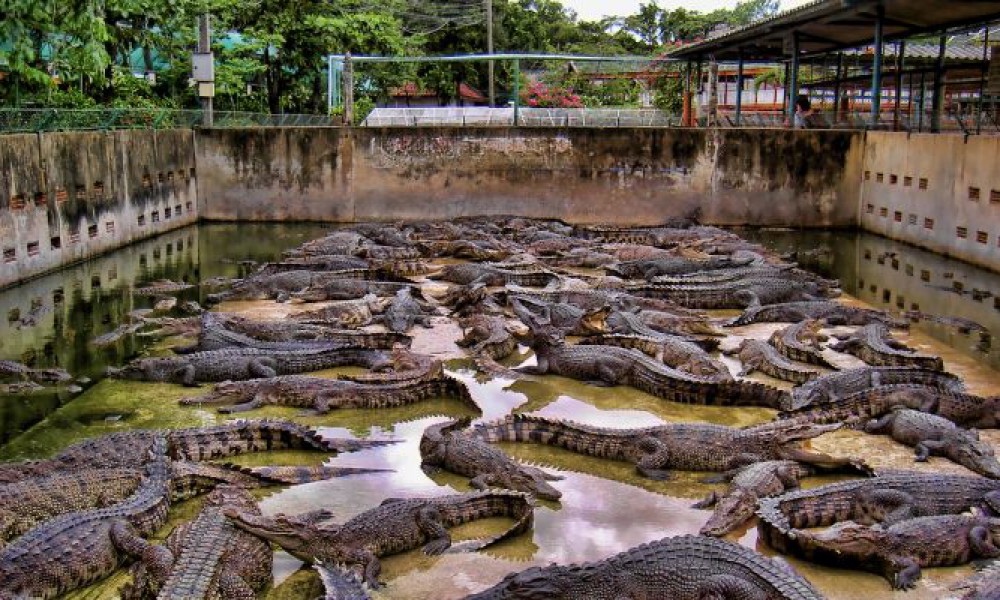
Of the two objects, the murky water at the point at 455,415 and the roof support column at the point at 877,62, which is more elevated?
the roof support column at the point at 877,62

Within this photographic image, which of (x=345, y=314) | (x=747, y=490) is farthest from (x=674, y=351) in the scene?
(x=345, y=314)

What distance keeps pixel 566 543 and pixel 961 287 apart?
1042 cm

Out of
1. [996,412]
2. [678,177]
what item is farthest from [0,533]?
[678,177]

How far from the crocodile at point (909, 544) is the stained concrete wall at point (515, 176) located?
16.7m

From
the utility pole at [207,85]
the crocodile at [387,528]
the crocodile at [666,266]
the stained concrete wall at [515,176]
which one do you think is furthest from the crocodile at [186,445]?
the utility pole at [207,85]

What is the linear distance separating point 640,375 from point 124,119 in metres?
13.3

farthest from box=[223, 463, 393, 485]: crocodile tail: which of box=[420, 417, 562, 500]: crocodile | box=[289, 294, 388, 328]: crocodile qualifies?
box=[289, 294, 388, 328]: crocodile

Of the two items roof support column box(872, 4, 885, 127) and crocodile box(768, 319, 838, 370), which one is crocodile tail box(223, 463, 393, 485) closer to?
crocodile box(768, 319, 838, 370)

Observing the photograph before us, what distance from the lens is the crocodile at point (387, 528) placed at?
5359 mm

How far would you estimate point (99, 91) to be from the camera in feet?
79.1

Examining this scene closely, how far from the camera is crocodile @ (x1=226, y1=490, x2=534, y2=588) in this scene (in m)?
5.36

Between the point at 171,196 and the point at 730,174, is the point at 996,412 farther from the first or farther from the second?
the point at 171,196

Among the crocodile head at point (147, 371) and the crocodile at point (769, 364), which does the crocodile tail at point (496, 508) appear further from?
the crocodile head at point (147, 371)

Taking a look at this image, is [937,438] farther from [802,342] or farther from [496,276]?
[496,276]
